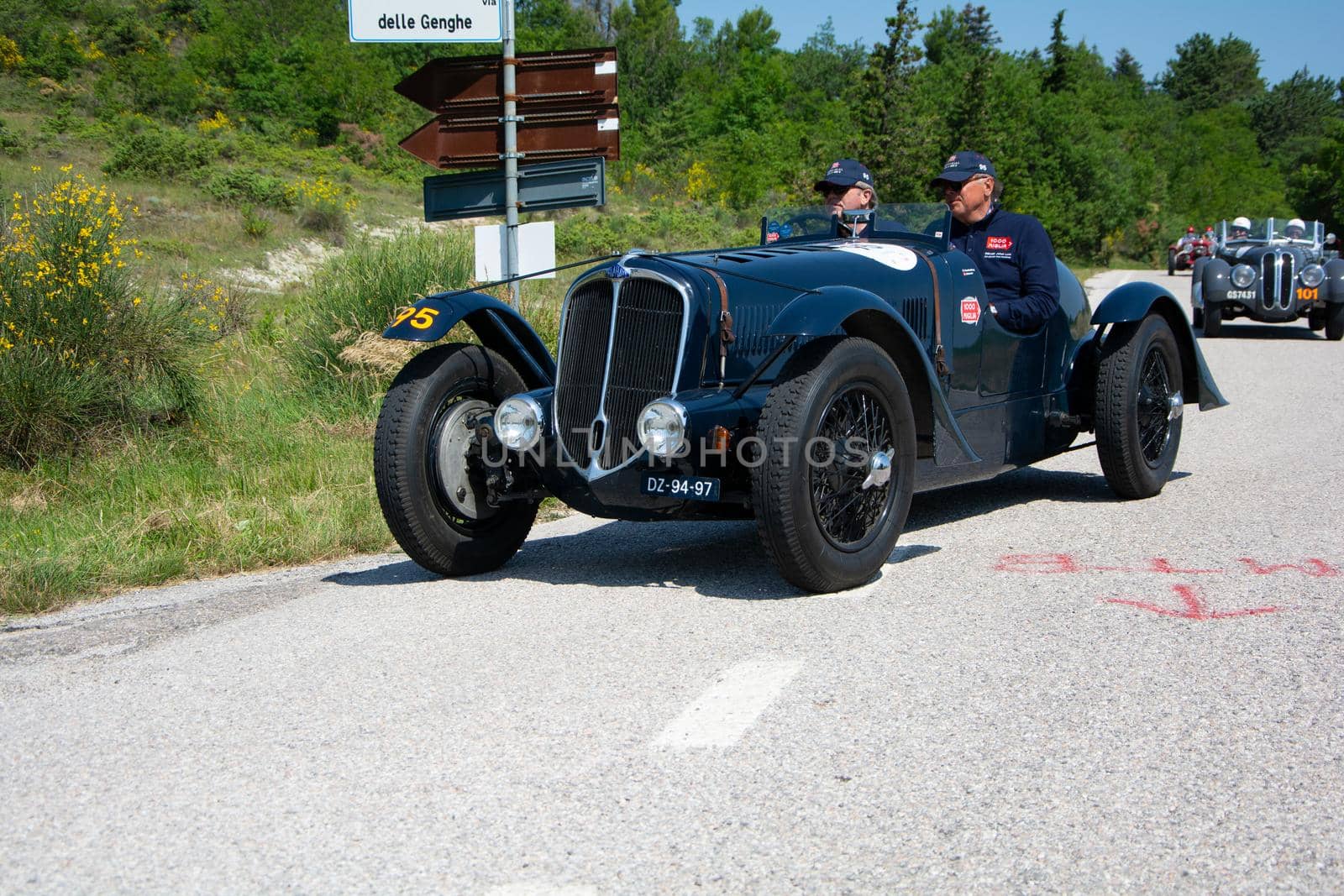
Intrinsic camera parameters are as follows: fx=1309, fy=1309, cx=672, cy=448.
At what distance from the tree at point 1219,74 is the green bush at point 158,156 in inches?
5150

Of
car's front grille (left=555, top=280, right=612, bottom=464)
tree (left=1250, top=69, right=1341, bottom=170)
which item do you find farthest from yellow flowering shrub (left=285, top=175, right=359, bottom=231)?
tree (left=1250, top=69, right=1341, bottom=170)

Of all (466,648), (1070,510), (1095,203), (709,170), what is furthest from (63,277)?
(1095,203)

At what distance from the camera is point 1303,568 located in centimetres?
547

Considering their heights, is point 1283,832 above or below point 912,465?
below

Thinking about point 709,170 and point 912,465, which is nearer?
point 912,465

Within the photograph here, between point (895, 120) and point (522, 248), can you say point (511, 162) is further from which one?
point (895, 120)

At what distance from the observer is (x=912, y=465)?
18.2ft

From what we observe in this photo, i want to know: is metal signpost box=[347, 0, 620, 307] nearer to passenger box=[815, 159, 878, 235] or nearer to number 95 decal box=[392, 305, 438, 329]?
passenger box=[815, 159, 878, 235]

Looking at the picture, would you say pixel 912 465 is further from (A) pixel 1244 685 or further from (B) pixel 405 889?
(B) pixel 405 889

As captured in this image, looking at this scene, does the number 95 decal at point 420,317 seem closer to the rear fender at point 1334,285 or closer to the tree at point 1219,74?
the rear fender at point 1334,285

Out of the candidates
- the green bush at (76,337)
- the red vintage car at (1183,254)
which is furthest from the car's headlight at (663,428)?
the red vintage car at (1183,254)

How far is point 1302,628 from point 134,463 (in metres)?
6.61

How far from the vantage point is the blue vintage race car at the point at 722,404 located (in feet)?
16.7

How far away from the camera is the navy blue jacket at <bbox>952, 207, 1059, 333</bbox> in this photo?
6.91 m
